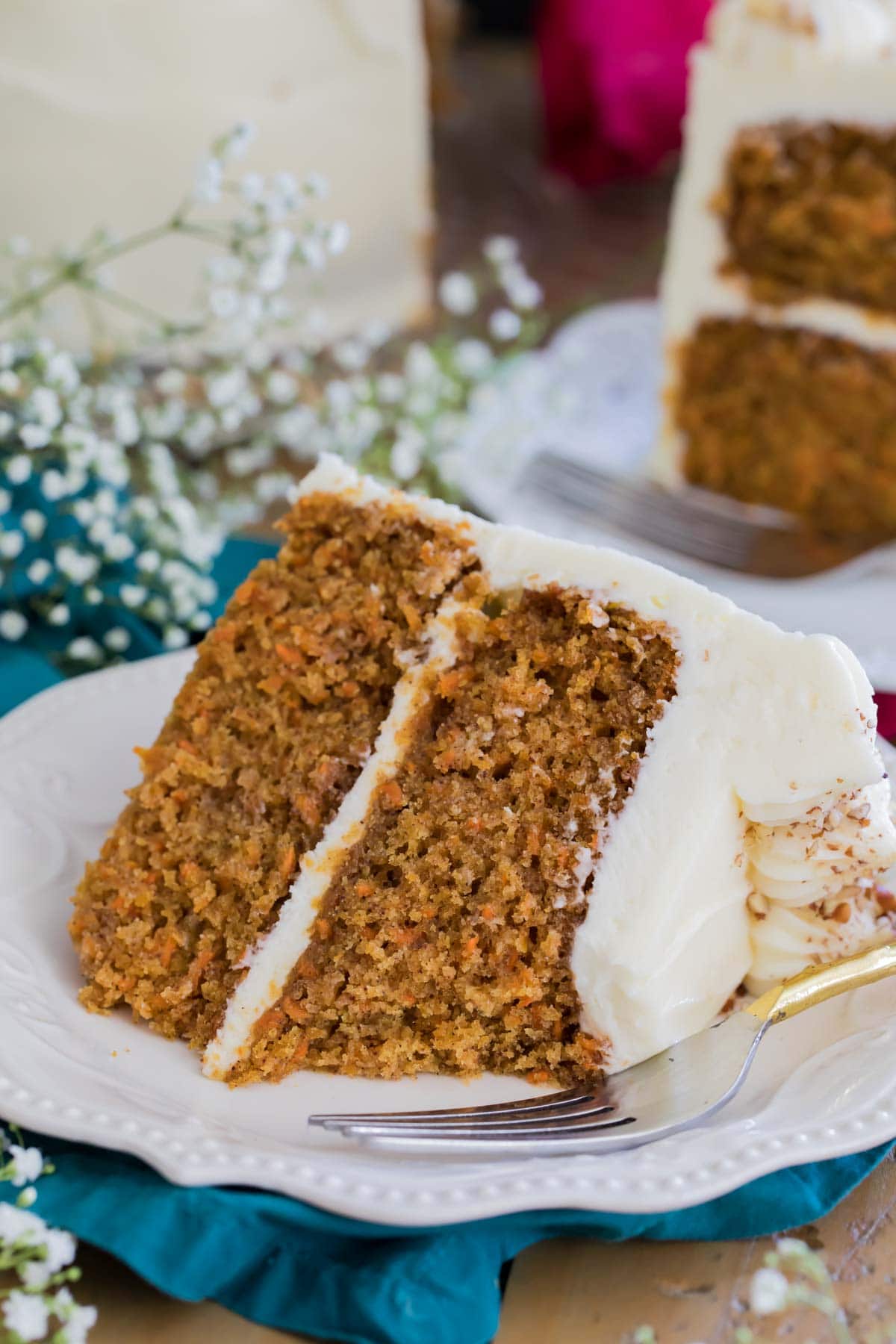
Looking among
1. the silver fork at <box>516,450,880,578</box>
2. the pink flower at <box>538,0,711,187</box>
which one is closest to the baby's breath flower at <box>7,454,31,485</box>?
the silver fork at <box>516,450,880,578</box>

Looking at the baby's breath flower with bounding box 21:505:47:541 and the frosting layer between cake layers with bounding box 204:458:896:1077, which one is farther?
the baby's breath flower with bounding box 21:505:47:541

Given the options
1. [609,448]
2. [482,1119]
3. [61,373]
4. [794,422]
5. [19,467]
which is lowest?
[609,448]

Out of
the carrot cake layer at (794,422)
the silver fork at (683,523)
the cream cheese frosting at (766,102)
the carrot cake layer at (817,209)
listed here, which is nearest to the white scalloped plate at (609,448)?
the silver fork at (683,523)

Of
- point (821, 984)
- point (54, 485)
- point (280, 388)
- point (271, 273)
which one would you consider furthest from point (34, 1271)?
point (280, 388)

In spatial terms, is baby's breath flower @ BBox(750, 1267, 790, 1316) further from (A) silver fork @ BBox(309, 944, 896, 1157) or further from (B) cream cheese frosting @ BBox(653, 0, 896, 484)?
(B) cream cheese frosting @ BBox(653, 0, 896, 484)

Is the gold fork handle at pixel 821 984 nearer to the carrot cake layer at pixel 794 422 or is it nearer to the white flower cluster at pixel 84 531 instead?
the white flower cluster at pixel 84 531

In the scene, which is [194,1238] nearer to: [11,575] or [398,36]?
[11,575]

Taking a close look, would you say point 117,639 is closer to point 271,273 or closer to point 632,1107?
point 271,273
